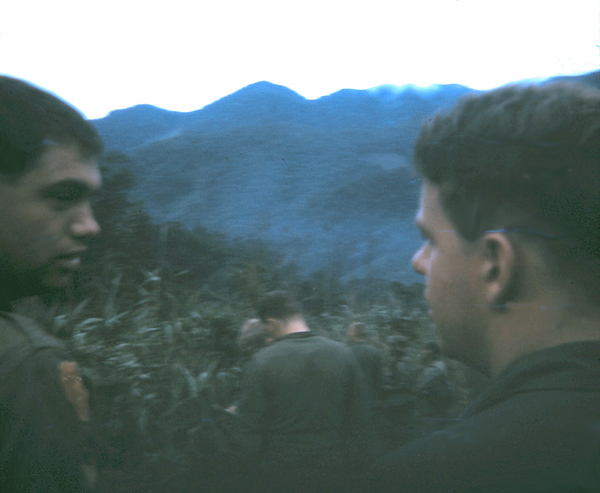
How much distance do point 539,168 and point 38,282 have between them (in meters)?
1.25

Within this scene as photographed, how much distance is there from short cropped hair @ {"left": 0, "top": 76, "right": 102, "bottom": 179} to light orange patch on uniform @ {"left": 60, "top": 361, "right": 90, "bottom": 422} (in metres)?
0.50

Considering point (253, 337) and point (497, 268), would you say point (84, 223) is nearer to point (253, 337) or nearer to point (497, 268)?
point (253, 337)

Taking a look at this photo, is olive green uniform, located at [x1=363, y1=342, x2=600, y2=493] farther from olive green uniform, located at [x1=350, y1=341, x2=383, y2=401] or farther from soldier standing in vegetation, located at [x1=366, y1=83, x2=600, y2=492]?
olive green uniform, located at [x1=350, y1=341, x2=383, y2=401]

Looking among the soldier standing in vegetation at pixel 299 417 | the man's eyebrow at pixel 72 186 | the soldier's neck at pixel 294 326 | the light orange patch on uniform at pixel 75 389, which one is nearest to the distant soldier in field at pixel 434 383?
the soldier standing in vegetation at pixel 299 417

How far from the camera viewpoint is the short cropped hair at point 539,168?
1.08 meters

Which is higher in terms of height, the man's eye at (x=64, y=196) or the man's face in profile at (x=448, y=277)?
the man's eye at (x=64, y=196)

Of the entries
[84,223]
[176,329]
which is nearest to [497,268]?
[176,329]

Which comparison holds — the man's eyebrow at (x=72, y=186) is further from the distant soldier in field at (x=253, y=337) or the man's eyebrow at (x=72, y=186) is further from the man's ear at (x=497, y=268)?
the man's ear at (x=497, y=268)

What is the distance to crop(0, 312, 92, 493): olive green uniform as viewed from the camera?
1.19 meters

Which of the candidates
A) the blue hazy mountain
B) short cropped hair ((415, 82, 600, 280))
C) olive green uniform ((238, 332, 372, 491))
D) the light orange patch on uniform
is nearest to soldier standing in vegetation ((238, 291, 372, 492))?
olive green uniform ((238, 332, 372, 491))

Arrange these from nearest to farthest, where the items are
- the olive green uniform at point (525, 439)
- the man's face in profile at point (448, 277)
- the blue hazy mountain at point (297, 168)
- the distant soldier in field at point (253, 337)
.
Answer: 1. the olive green uniform at point (525, 439)
2. the man's face in profile at point (448, 277)
3. the distant soldier in field at point (253, 337)
4. the blue hazy mountain at point (297, 168)

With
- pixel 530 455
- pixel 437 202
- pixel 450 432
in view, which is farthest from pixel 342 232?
pixel 530 455

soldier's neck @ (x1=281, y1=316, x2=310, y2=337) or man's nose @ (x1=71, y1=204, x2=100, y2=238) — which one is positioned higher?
man's nose @ (x1=71, y1=204, x2=100, y2=238)

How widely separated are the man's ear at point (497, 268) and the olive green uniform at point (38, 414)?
1041 mm
